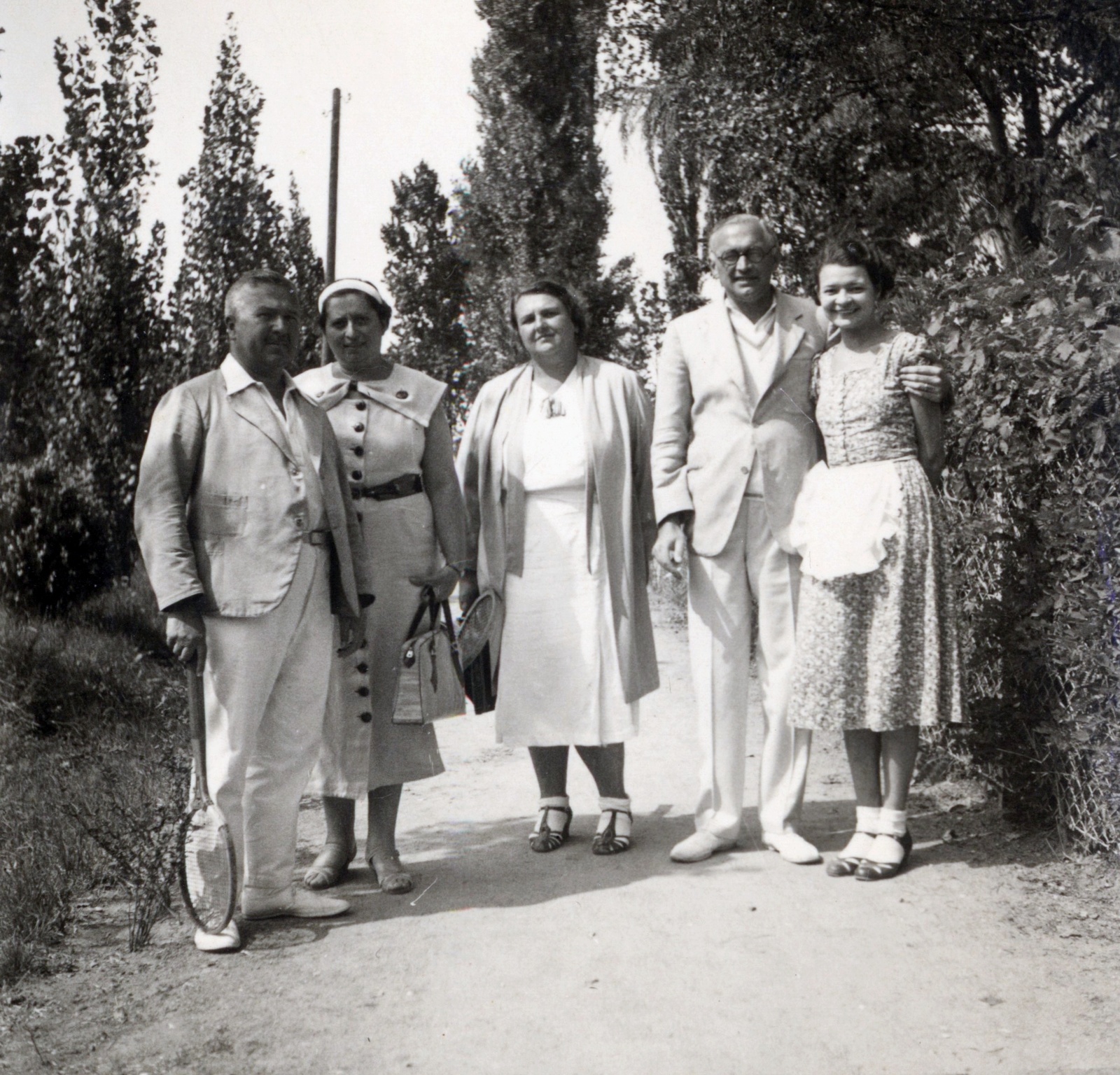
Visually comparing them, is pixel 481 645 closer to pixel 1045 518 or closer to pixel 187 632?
pixel 187 632

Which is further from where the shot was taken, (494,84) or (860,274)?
(494,84)

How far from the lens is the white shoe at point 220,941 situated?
3.54 m

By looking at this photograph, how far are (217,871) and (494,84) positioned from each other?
1435 centimetres

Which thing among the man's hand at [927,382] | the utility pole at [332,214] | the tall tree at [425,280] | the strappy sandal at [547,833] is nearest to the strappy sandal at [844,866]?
the strappy sandal at [547,833]

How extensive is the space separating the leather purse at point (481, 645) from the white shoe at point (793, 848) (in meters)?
1.17

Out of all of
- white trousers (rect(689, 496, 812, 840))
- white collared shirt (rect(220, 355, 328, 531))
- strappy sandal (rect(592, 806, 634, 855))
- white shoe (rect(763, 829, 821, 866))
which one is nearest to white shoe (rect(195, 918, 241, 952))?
white collared shirt (rect(220, 355, 328, 531))

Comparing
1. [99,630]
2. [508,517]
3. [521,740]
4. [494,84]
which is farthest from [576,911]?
[494,84]

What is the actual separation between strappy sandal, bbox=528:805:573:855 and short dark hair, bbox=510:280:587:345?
72.5 inches

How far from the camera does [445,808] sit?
555cm

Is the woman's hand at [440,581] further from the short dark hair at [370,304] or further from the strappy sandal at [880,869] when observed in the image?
the strappy sandal at [880,869]

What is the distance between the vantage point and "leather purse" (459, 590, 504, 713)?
4.60 metres

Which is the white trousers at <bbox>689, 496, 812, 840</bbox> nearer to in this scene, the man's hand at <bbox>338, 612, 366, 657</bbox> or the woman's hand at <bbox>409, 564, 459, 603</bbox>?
the woman's hand at <bbox>409, 564, 459, 603</bbox>

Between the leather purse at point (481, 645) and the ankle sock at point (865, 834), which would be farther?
the leather purse at point (481, 645)

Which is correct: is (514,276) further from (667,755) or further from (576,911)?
(576,911)
